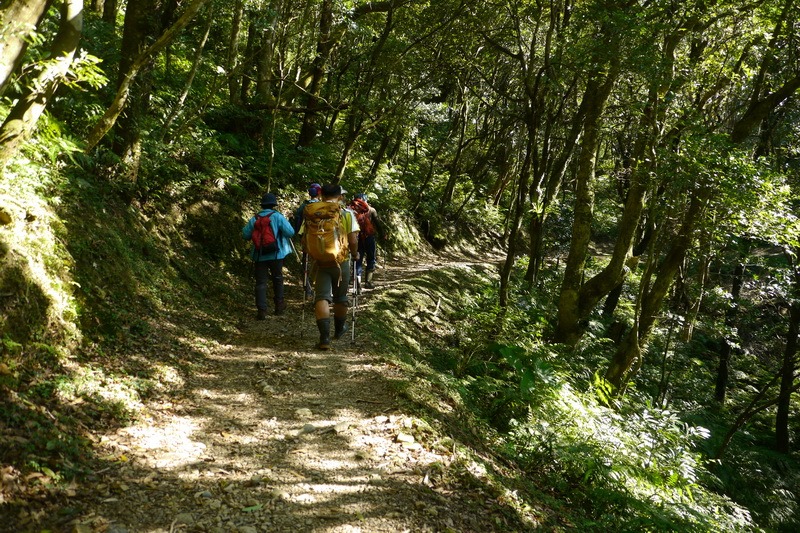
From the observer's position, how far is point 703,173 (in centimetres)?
958

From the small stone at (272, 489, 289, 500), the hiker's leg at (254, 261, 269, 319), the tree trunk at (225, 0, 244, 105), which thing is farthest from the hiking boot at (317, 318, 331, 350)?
the tree trunk at (225, 0, 244, 105)

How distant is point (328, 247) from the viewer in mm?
7066

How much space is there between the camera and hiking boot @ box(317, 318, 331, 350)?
735cm

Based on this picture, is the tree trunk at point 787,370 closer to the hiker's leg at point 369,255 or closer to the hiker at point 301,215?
the hiker's leg at point 369,255

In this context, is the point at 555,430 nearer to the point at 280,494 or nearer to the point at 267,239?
the point at 280,494

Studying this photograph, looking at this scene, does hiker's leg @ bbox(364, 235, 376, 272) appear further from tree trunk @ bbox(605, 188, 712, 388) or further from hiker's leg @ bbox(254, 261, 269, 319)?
tree trunk @ bbox(605, 188, 712, 388)

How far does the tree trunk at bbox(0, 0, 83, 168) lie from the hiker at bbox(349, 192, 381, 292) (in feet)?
20.0

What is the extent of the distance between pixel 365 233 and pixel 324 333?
14.2ft

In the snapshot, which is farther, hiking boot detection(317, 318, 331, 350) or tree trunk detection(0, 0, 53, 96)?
hiking boot detection(317, 318, 331, 350)

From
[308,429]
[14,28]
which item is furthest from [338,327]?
[14,28]

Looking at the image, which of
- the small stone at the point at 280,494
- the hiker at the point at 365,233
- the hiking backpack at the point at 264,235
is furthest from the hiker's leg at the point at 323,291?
the small stone at the point at 280,494

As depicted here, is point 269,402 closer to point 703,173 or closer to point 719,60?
point 703,173

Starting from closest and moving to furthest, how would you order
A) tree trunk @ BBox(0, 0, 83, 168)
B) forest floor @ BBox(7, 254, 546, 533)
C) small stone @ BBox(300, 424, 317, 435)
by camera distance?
1. forest floor @ BBox(7, 254, 546, 533)
2. tree trunk @ BBox(0, 0, 83, 168)
3. small stone @ BBox(300, 424, 317, 435)

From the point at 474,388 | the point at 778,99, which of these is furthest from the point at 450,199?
the point at 474,388
